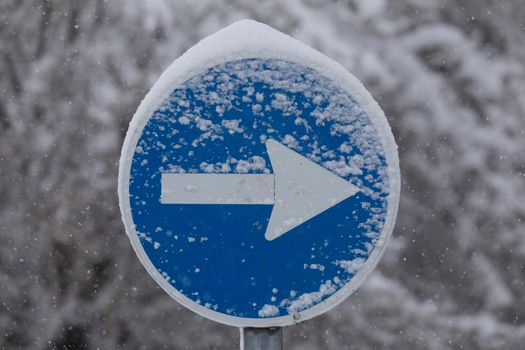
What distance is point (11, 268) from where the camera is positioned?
732cm

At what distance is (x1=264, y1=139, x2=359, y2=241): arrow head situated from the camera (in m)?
1.24

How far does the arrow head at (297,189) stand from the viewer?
1.24 meters

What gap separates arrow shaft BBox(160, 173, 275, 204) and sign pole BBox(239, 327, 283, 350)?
18 cm

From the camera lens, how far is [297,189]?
126 centimetres

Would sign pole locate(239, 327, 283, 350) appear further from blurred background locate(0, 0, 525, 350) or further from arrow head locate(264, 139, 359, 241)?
blurred background locate(0, 0, 525, 350)

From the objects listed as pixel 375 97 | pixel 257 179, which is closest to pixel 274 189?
pixel 257 179

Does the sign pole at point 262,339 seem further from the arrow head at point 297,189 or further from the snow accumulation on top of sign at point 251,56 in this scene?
the snow accumulation on top of sign at point 251,56

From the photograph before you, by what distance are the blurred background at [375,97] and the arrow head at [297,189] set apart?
5601mm

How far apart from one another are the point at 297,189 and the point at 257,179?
62 mm

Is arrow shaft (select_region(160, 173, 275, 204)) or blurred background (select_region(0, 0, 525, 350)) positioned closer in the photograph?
arrow shaft (select_region(160, 173, 275, 204))

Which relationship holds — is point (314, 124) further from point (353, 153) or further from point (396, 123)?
point (396, 123)

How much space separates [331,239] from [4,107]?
594 cm

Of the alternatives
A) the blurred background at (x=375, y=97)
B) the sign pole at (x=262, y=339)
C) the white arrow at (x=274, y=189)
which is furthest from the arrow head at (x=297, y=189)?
the blurred background at (x=375, y=97)

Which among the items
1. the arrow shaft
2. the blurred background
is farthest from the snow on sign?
the blurred background
